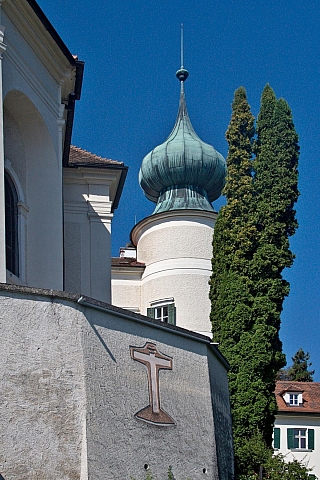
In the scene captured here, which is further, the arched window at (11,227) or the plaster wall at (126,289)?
the plaster wall at (126,289)

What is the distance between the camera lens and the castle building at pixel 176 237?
32.2 m

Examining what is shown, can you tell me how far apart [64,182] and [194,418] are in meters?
10.1

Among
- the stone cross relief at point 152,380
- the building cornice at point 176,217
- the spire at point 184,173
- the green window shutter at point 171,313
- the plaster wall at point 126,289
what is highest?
the spire at point 184,173

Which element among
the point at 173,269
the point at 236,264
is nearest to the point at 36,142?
the point at 236,264

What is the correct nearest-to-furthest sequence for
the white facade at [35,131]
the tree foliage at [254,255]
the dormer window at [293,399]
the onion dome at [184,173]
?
the white facade at [35,131] → the tree foliage at [254,255] → the onion dome at [184,173] → the dormer window at [293,399]

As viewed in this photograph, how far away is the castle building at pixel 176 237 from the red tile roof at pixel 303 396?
1031cm

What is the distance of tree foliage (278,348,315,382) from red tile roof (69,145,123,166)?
36752 mm

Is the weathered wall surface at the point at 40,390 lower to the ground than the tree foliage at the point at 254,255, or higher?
lower

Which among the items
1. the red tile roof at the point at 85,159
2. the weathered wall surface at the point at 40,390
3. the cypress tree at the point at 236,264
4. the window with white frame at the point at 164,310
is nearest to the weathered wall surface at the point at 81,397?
the weathered wall surface at the point at 40,390

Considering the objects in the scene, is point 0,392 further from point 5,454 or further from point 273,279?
point 273,279

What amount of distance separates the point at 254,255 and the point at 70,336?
10.3 metres

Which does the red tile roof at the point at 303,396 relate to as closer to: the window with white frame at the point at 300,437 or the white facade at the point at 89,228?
the window with white frame at the point at 300,437

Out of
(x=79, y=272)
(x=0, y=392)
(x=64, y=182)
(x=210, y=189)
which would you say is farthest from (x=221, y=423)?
(x=210, y=189)

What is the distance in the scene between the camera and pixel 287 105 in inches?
890
